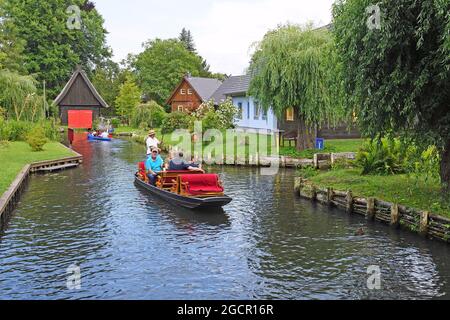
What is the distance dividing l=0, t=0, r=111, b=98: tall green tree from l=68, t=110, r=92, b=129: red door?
254 inches

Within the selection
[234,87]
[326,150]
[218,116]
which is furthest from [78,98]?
[326,150]

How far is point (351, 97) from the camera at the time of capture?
14836 millimetres

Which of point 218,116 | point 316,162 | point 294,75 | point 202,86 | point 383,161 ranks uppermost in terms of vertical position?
point 202,86

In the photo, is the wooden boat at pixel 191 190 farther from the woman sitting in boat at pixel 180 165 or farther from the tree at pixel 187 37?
the tree at pixel 187 37

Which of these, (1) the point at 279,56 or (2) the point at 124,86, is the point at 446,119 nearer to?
(1) the point at 279,56

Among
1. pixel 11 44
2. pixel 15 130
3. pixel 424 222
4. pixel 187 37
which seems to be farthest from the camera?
pixel 187 37

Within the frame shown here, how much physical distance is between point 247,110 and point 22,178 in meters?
25.3

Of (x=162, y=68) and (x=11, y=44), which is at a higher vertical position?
(x=11, y=44)

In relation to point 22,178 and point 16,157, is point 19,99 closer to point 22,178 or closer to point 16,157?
point 16,157

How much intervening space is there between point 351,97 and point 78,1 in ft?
211

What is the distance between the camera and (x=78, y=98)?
63.2 meters

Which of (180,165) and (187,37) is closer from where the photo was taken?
(180,165)

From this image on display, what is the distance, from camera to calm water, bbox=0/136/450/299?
33.1ft
